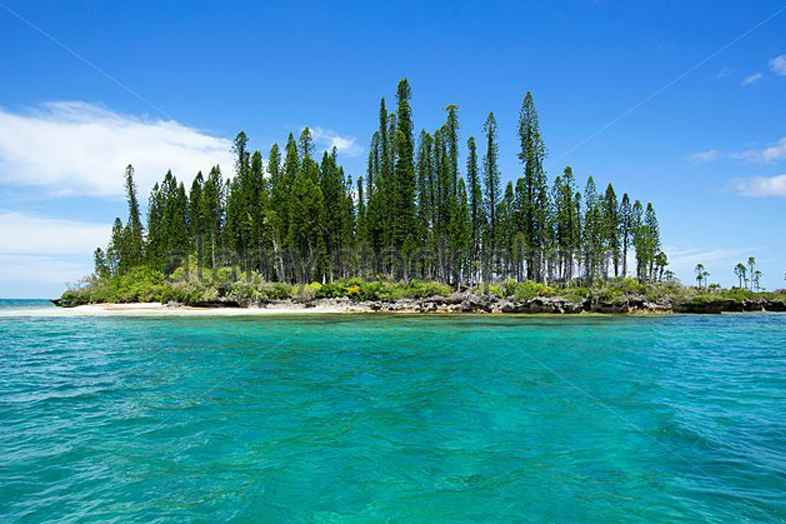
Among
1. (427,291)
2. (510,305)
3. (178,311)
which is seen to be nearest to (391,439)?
(510,305)

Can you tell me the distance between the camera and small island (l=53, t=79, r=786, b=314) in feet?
157

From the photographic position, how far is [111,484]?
5250 mm

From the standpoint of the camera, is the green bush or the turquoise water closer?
the turquoise water

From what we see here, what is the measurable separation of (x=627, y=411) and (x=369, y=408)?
5.35 m

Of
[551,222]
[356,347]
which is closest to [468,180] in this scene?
[551,222]

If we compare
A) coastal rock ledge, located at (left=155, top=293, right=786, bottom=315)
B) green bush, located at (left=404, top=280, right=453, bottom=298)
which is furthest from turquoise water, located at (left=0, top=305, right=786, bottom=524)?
green bush, located at (left=404, top=280, right=453, bottom=298)

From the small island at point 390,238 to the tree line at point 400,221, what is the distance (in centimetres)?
18

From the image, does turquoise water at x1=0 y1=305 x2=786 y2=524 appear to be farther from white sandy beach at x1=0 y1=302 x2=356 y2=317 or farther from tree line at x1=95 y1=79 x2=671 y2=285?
tree line at x1=95 y1=79 x2=671 y2=285

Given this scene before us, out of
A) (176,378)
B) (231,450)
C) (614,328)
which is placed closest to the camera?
(231,450)

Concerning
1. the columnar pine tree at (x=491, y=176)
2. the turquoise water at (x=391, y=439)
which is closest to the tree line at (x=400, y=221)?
the columnar pine tree at (x=491, y=176)

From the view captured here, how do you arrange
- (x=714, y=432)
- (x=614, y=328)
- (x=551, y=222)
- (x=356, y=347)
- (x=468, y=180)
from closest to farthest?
(x=714, y=432) → (x=356, y=347) → (x=614, y=328) → (x=551, y=222) → (x=468, y=180)

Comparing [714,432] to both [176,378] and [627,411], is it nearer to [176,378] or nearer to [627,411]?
[627,411]

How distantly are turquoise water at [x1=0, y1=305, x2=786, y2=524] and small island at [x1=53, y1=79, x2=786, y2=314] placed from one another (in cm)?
3273

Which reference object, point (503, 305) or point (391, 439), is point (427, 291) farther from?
point (391, 439)
